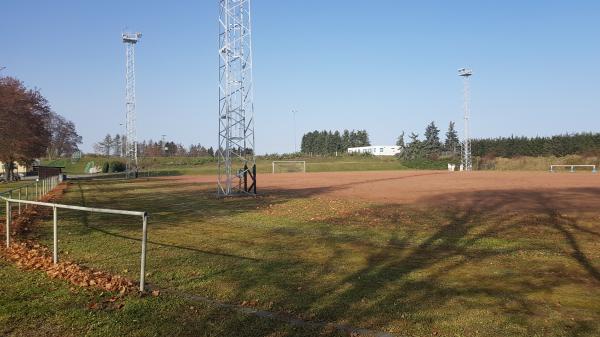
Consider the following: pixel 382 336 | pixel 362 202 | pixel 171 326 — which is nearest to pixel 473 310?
pixel 382 336

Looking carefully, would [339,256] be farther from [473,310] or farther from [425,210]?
[425,210]

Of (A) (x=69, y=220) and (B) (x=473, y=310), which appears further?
(A) (x=69, y=220)

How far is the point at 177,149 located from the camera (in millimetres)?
151750

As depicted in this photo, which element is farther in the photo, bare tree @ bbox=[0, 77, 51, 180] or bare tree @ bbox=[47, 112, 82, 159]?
bare tree @ bbox=[47, 112, 82, 159]

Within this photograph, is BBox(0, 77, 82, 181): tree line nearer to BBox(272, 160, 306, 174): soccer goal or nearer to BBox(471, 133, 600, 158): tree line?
BBox(272, 160, 306, 174): soccer goal

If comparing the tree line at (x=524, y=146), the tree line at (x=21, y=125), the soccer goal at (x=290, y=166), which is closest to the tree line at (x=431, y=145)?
the tree line at (x=524, y=146)

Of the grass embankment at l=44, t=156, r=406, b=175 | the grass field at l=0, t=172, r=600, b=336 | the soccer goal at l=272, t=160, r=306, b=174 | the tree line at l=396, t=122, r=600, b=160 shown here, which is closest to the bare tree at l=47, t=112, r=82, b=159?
the grass embankment at l=44, t=156, r=406, b=175

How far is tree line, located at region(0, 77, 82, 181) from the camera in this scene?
30.1 m

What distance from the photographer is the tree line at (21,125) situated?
1186 inches

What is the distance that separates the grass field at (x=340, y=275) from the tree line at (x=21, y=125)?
18.9m

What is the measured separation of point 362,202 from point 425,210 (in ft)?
11.2

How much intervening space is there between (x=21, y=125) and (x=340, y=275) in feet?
104

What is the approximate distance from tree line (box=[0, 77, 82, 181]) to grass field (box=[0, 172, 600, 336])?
743 inches

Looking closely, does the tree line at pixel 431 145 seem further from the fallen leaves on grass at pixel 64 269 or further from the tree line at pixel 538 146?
the fallen leaves on grass at pixel 64 269
